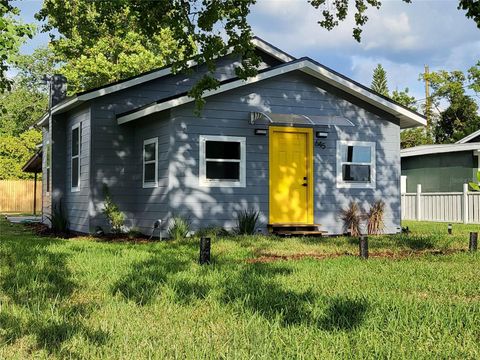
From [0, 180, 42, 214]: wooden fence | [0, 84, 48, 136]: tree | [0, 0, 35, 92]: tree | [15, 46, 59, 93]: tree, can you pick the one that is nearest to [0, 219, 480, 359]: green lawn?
[0, 0, 35, 92]: tree

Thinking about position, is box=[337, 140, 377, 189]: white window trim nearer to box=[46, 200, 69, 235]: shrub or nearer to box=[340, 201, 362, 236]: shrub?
box=[340, 201, 362, 236]: shrub

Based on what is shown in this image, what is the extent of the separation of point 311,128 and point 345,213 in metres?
2.36

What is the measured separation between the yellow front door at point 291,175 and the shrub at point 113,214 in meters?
3.78

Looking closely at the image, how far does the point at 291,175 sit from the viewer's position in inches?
530

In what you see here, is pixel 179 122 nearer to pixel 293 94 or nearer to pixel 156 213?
pixel 156 213

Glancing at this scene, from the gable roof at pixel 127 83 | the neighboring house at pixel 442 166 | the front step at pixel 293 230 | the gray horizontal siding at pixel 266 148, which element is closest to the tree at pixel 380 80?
the neighboring house at pixel 442 166

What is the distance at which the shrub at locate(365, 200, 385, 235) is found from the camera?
1388 centimetres

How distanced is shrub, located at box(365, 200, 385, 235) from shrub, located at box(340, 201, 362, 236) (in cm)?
31

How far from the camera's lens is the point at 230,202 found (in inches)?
503

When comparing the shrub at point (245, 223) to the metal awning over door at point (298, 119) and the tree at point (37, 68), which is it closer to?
the metal awning over door at point (298, 119)

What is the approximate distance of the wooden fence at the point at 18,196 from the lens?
104 ft

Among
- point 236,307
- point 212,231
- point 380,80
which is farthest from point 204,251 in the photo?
point 380,80

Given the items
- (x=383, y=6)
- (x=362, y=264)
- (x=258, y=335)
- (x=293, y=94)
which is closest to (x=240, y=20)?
(x=383, y=6)

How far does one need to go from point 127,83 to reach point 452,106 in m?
32.7
